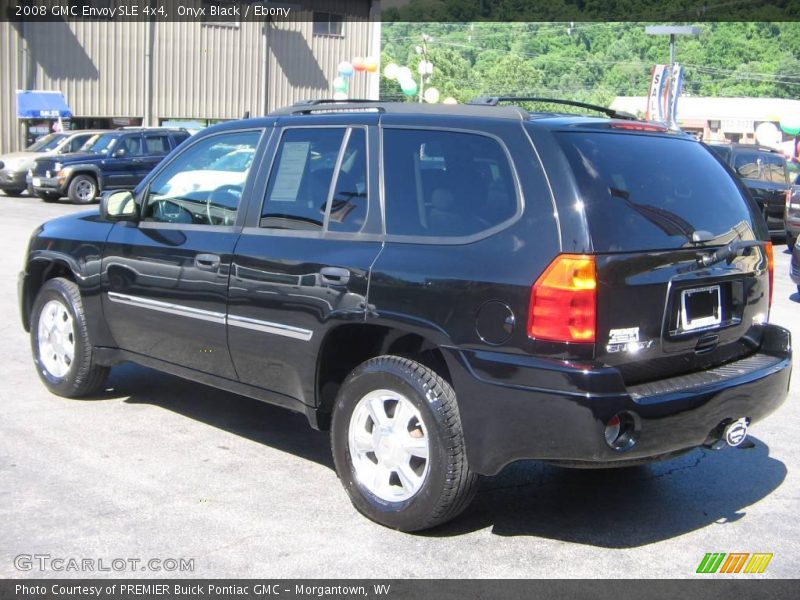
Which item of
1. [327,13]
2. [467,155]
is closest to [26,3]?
[327,13]

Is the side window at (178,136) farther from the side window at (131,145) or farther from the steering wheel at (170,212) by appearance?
the steering wheel at (170,212)

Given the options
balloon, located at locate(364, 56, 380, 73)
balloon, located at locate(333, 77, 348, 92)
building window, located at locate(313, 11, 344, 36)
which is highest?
building window, located at locate(313, 11, 344, 36)

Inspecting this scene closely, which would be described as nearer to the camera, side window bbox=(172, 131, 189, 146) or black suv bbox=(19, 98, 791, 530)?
black suv bbox=(19, 98, 791, 530)

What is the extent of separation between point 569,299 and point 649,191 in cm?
74

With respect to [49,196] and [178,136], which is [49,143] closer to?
[49,196]

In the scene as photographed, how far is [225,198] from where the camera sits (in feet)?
17.4

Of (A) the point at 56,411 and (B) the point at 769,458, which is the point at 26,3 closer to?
(A) the point at 56,411

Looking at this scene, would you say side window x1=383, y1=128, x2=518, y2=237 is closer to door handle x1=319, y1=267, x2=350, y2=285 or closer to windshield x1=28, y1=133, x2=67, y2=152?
door handle x1=319, y1=267, x2=350, y2=285

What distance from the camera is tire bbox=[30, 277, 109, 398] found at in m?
6.18

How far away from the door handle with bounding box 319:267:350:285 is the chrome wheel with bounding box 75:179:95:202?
2032 cm

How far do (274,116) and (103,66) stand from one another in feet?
102

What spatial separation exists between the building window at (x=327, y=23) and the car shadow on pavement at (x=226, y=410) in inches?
1327

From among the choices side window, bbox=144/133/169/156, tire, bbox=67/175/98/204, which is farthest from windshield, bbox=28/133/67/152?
side window, bbox=144/133/169/156

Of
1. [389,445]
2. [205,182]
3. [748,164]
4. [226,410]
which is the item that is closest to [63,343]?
[226,410]
